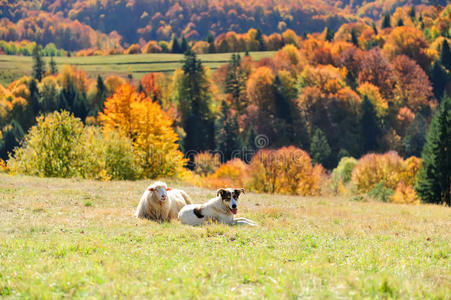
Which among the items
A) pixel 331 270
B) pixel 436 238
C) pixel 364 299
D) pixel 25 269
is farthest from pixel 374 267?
pixel 25 269

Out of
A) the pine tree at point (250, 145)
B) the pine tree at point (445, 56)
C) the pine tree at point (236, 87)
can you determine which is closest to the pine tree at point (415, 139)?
the pine tree at point (250, 145)

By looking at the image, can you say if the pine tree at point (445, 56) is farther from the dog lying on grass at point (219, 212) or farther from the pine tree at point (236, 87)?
the dog lying on grass at point (219, 212)

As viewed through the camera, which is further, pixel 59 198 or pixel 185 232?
pixel 59 198

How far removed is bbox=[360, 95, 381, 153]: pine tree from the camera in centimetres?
14475

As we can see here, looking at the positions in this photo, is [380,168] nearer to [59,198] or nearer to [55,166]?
[55,166]

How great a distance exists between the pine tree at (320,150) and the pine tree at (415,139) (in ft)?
81.5

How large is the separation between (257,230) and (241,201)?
1071cm

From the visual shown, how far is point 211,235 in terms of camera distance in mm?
14445

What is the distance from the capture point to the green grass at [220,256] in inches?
338

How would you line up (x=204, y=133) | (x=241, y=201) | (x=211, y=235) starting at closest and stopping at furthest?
(x=211, y=235)
(x=241, y=201)
(x=204, y=133)

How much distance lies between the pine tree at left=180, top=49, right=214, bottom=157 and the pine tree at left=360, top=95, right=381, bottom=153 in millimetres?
48111

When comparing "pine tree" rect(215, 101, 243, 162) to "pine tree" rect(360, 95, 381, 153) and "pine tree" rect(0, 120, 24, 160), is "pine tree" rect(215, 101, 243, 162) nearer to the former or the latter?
"pine tree" rect(360, 95, 381, 153)

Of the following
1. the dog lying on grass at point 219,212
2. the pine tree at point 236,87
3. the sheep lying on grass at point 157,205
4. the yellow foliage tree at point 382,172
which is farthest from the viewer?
the pine tree at point 236,87

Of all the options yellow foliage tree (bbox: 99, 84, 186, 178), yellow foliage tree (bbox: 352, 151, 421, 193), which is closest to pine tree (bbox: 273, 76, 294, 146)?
yellow foliage tree (bbox: 352, 151, 421, 193)
